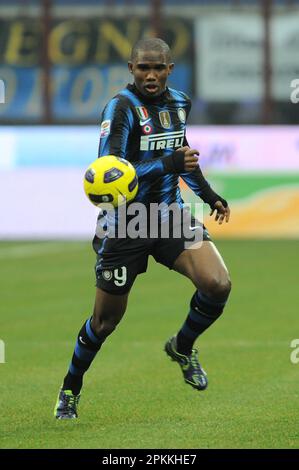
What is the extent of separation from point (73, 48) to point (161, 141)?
1791 centimetres

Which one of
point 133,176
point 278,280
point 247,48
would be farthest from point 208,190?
point 247,48

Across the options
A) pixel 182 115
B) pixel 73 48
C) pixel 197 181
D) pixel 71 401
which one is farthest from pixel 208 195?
pixel 73 48

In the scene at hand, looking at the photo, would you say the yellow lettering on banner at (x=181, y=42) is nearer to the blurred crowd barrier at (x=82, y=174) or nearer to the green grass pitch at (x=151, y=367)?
the blurred crowd barrier at (x=82, y=174)

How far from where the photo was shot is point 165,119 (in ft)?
25.8

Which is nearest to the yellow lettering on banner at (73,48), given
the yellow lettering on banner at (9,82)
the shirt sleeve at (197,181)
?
the yellow lettering on banner at (9,82)

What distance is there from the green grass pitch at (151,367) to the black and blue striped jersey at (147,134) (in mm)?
1498

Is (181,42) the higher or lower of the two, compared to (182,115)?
higher

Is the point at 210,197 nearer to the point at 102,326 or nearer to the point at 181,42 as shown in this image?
the point at 102,326

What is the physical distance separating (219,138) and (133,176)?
1558cm

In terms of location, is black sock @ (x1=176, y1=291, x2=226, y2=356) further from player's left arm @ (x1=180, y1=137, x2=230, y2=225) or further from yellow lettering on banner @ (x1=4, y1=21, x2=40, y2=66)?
yellow lettering on banner @ (x1=4, y1=21, x2=40, y2=66)

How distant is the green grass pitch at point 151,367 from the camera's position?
7.22 metres

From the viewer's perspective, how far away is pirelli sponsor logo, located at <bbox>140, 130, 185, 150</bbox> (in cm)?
780

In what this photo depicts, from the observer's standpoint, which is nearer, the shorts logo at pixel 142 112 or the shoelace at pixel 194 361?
the shorts logo at pixel 142 112

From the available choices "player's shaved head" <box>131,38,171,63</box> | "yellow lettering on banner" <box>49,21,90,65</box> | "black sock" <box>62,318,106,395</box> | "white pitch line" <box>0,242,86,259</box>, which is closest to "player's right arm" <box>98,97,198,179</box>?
"player's shaved head" <box>131,38,171,63</box>
